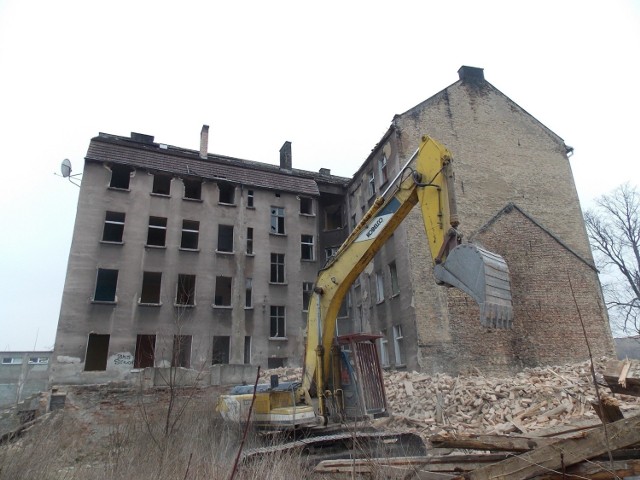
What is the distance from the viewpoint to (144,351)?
886 inches

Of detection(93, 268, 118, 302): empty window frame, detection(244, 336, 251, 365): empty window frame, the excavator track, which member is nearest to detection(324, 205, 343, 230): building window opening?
detection(244, 336, 251, 365): empty window frame

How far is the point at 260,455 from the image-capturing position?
23.4 feet

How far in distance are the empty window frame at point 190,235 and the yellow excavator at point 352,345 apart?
16.6 m

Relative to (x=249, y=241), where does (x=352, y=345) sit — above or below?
below

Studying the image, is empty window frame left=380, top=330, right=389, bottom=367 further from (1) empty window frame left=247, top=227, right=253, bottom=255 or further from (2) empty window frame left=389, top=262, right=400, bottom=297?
(1) empty window frame left=247, top=227, right=253, bottom=255

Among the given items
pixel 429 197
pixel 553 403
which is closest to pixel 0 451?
pixel 429 197

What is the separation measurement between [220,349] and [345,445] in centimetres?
1685

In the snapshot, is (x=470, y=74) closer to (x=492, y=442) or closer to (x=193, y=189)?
(x=193, y=189)

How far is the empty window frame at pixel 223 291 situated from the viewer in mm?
25656

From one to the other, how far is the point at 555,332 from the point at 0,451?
18973 mm

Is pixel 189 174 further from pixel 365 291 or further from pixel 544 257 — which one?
pixel 544 257

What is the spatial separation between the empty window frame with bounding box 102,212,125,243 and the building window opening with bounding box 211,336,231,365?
25.8ft

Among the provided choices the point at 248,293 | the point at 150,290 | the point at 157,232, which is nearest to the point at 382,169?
the point at 248,293

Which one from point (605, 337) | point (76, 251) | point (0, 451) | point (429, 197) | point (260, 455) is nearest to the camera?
point (0, 451)
